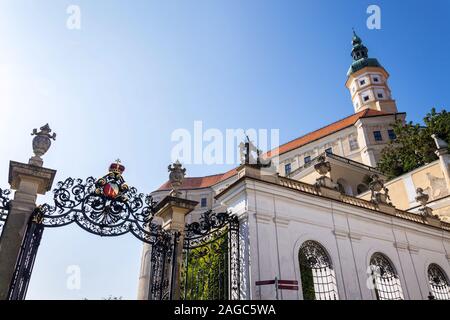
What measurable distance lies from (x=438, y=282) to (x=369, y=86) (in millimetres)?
44494

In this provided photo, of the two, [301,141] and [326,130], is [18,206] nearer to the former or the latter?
[301,141]

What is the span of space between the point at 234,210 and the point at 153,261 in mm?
3518

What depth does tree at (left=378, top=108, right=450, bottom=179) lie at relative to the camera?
30.1m

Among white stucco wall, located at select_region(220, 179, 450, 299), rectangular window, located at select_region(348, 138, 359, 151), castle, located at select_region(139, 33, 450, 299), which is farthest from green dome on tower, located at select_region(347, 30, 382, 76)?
white stucco wall, located at select_region(220, 179, 450, 299)

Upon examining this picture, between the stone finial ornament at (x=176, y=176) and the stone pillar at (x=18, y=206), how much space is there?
3539mm

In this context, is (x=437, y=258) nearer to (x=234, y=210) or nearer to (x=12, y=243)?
(x=234, y=210)

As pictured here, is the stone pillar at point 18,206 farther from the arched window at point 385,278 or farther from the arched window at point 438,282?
the arched window at point 438,282

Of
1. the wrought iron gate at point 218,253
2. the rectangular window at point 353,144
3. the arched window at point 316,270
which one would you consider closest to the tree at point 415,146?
the rectangular window at point 353,144

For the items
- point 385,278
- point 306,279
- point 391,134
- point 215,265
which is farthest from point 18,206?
point 391,134

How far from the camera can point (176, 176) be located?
11.1 metres

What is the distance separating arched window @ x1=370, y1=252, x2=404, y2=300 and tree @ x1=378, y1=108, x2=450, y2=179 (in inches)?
762
